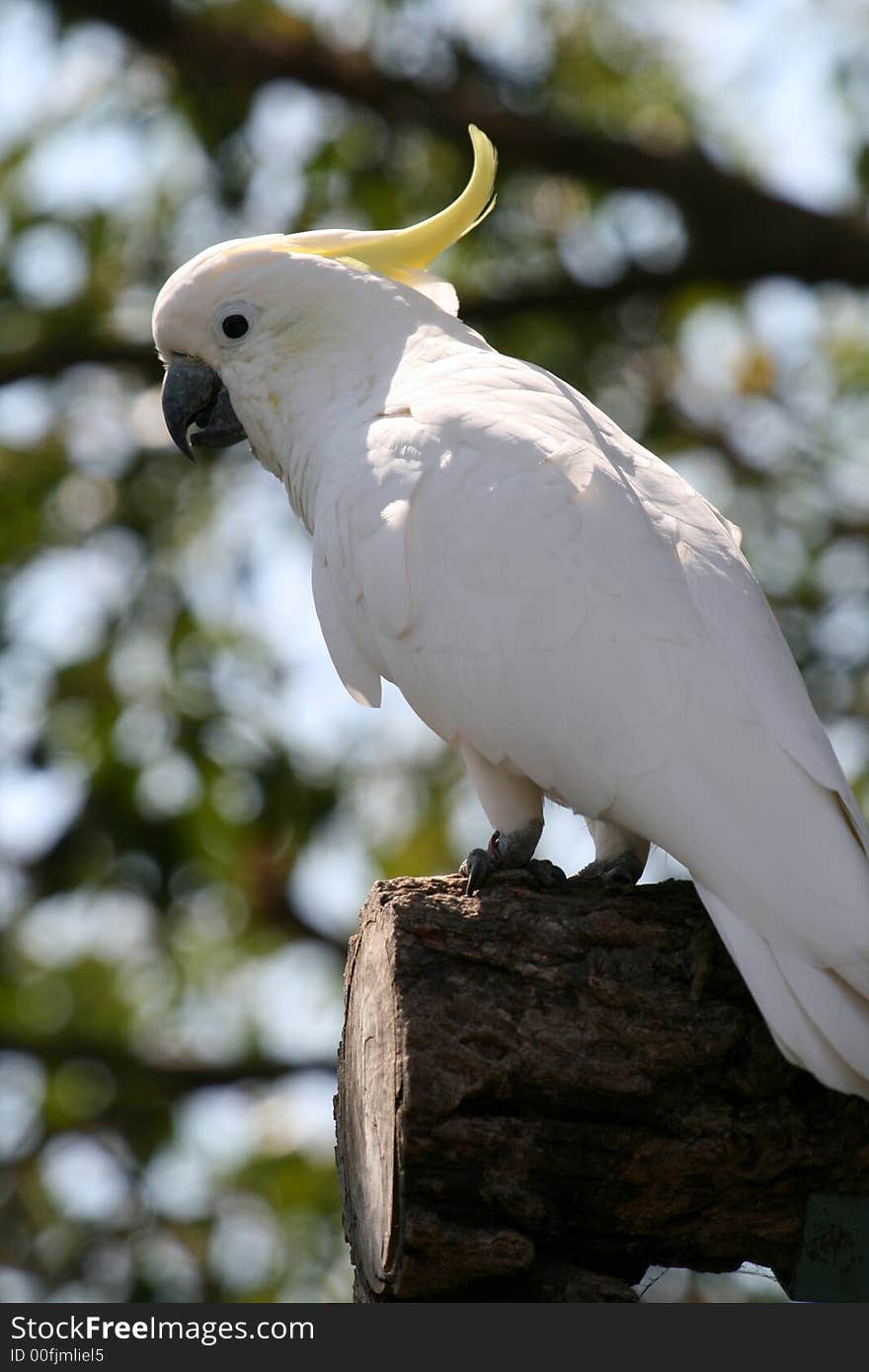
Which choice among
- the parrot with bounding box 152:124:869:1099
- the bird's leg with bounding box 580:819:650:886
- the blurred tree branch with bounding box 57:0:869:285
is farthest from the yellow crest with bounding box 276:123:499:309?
the blurred tree branch with bounding box 57:0:869:285

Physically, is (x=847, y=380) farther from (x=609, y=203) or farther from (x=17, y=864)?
(x=17, y=864)

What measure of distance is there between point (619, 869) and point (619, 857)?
31mm

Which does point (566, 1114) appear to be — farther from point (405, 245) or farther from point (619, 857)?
point (405, 245)

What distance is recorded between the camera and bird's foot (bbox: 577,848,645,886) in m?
2.83

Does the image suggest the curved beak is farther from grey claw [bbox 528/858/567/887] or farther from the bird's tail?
the bird's tail

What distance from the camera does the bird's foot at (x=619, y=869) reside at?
9.28 ft

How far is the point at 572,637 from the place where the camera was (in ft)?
8.59

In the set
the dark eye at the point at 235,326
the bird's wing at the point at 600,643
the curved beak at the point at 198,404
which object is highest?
the bird's wing at the point at 600,643

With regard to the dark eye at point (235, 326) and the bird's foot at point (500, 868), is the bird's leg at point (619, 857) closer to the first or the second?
the bird's foot at point (500, 868)

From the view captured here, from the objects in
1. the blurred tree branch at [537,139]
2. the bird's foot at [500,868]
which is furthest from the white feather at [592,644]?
the blurred tree branch at [537,139]

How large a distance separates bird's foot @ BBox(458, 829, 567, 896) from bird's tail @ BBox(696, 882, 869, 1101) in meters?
0.37

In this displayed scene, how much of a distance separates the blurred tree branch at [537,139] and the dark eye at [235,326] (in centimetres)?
299

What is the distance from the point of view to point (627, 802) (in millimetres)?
2535

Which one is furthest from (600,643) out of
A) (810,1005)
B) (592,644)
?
(810,1005)
